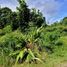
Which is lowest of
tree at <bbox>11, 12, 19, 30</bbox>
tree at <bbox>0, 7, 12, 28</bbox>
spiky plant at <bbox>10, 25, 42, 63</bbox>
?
spiky plant at <bbox>10, 25, 42, 63</bbox>

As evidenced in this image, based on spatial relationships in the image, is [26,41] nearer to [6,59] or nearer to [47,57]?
[47,57]

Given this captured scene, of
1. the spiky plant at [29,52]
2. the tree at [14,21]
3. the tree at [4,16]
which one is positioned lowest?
the spiky plant at [29,52]

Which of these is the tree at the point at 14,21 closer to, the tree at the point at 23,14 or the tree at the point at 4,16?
the tree at the point at 23,14

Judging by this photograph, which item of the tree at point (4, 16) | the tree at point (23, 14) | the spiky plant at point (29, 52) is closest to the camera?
the spiky plant at point (29, 52)

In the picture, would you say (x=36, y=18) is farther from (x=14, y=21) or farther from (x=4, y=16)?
(x=4, y=16)

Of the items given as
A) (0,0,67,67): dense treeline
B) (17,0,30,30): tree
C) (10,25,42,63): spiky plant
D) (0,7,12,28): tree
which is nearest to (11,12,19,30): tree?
(17,0,30,30): tree

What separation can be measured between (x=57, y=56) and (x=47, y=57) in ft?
3.86

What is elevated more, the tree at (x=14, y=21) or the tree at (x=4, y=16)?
the tree at (x=4, y=16)

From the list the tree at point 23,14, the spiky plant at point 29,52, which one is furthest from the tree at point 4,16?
the spiky plant at point 29,52

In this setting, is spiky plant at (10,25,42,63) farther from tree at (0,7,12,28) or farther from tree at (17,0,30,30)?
tree at (0,7,12,28)

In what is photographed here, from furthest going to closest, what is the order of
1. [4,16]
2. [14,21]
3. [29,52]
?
[4,16] < [14,21] < [29,52]

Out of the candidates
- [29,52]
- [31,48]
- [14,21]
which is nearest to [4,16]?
[14,21]

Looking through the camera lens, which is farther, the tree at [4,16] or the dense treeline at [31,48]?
the tree at [4,16]

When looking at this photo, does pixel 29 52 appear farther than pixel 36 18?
No
